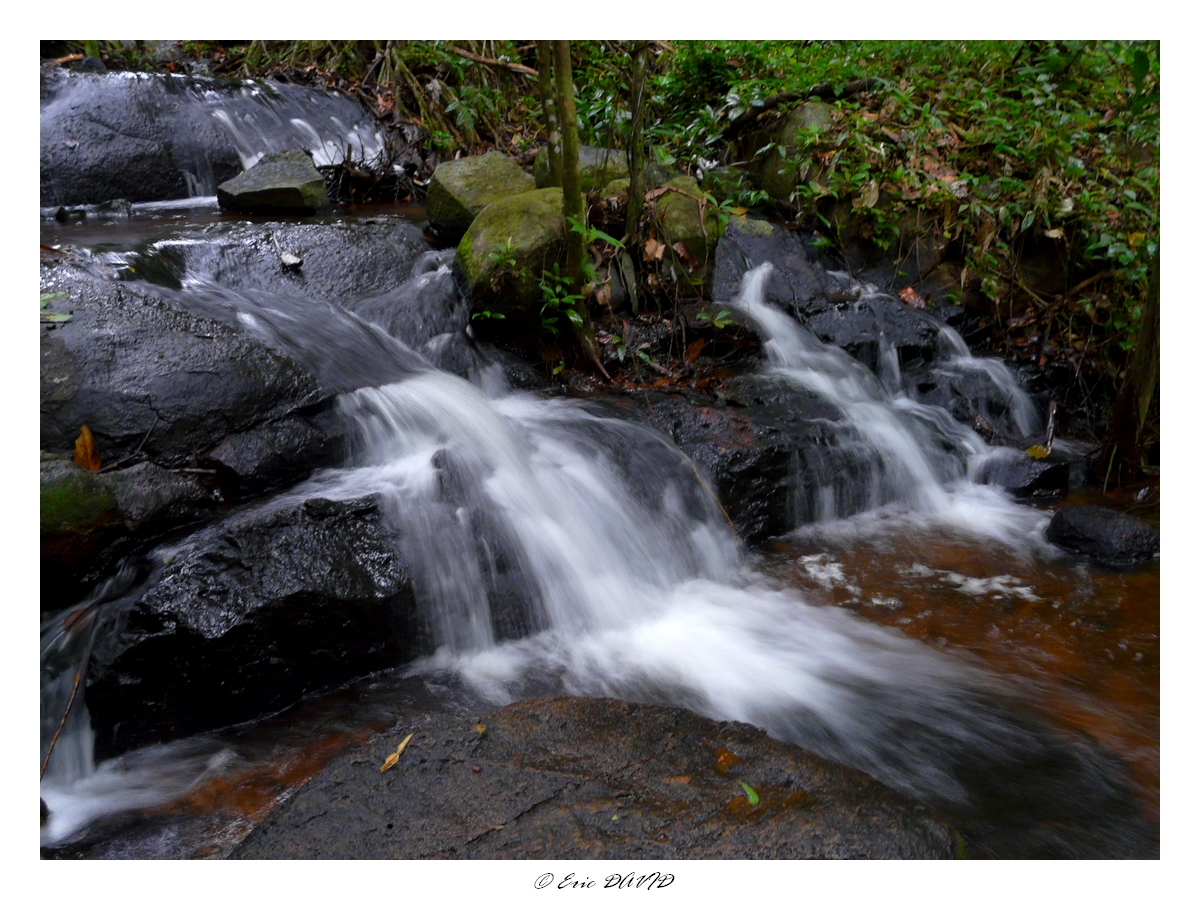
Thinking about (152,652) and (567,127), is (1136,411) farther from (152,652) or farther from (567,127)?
(152,652)

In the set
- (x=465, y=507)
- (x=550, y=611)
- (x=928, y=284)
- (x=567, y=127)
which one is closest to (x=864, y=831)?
(x=550, y=611)

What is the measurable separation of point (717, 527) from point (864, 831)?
216cm

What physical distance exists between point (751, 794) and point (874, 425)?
3.16 m

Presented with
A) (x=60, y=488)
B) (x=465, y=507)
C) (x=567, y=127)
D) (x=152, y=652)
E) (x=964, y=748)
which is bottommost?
(x=964, y=748)

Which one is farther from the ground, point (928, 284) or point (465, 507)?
point (928, 284)

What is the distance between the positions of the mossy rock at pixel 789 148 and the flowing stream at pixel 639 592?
239 centimetres

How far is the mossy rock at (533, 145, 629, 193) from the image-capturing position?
551 cm

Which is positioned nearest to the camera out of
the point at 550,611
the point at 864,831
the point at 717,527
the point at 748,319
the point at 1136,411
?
the point at 864,831

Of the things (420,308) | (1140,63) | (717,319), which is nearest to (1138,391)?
(1140,63)

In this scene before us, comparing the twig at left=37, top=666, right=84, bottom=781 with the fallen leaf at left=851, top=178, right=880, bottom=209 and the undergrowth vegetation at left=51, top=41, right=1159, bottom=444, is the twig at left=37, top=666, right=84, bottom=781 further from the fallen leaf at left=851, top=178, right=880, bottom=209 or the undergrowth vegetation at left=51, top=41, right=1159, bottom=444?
the fallen leaf at left=851, top=178, right=880, bottom=209

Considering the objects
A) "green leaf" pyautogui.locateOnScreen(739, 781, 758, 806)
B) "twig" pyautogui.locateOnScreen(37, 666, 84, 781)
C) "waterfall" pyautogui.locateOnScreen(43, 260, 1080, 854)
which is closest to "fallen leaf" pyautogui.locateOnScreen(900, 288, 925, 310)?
"waterfall" pyautogui.locateOnScreen(43, 260, 1080, 854)

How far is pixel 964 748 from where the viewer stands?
106 inches

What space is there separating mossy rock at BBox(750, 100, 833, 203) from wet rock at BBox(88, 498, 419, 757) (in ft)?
15.1

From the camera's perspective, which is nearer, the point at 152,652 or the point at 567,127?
the point at 152,652
